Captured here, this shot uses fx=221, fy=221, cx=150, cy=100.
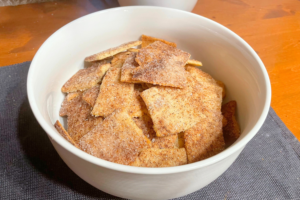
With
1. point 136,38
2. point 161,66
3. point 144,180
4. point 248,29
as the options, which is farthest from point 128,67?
point 248,29

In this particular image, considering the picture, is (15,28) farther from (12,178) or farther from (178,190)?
(178,190)

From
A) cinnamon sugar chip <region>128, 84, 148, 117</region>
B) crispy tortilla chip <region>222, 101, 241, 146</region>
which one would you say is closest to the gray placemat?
crispy tortilla chip <region>222, 101, 241, 146</region>

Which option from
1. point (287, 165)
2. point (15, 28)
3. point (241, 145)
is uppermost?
point (241, 145)

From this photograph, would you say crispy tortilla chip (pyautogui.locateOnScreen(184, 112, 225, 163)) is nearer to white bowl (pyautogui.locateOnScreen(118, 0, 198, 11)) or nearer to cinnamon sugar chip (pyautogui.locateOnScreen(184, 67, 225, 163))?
cinnamon sugar chip (pyautogui.locateOnScreen(184, 67, 225, 163))

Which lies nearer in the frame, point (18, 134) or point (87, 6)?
point (18, 134)

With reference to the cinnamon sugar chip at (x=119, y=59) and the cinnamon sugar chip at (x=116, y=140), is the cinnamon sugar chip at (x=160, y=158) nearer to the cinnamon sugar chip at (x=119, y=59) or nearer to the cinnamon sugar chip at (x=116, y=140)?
the cinnamon sugar chip at (x=116, y=140)

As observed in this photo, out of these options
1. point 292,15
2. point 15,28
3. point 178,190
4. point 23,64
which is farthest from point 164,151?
point 292,15
